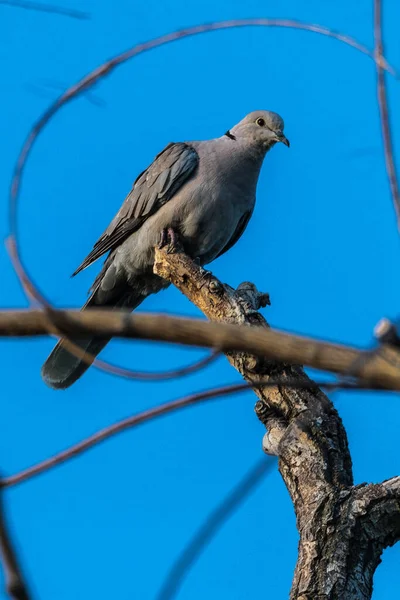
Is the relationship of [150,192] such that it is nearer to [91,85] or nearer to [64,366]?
[64,366]

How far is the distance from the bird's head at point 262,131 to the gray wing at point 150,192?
52 cm

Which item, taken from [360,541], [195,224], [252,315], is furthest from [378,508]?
[195,224]

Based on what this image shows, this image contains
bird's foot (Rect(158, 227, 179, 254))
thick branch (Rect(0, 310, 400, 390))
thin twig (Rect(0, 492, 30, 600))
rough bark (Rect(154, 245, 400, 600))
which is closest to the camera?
thin twig (Rect(0, 492, 30, 600))

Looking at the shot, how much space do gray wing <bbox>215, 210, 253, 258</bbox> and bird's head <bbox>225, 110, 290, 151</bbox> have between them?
23.2 inches

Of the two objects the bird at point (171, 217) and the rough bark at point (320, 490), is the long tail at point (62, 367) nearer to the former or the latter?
the bird at point (171, 217)

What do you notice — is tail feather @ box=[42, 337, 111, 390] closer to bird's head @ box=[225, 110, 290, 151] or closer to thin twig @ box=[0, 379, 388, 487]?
bird's head @ box=[225, 110, 290, 151]

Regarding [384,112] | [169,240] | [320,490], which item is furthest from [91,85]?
[169,240]

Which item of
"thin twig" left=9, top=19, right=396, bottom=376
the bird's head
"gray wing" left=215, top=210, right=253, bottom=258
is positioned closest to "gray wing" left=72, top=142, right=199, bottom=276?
the bird's head

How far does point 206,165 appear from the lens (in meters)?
6.52

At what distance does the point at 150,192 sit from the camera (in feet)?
21.4

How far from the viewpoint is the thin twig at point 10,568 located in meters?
1.23

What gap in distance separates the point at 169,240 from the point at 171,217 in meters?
0.29

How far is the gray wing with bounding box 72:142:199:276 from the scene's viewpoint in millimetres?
6438

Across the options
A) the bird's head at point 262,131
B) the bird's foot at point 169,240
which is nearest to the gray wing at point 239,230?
the bird's head at point 262,131
